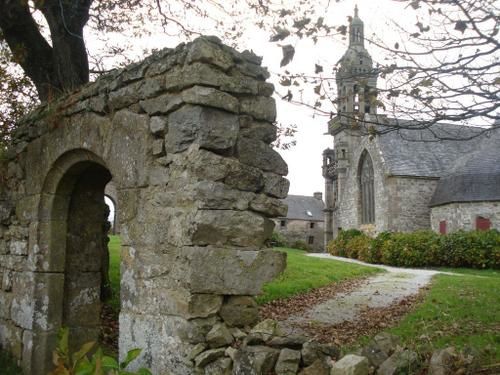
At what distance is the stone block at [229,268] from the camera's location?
3672 millimetres

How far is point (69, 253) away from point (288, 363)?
11.5 ft

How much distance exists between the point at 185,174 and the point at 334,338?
3703 millimetres

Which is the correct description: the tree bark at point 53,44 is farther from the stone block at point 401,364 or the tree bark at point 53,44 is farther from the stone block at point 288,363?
the stone block at point 401,364

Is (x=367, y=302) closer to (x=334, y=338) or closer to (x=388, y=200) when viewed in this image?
(x=334, y=338)

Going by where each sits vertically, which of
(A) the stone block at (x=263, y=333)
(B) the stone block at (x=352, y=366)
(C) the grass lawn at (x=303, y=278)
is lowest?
(C) the grass lawn at (x=303, y=278)

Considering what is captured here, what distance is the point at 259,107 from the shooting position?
164 inches

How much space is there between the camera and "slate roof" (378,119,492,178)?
2698 centimetres

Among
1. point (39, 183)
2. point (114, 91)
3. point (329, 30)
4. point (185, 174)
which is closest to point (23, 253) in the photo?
point (39, 183)

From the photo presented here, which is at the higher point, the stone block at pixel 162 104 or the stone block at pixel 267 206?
the stone block at pixel 162 104

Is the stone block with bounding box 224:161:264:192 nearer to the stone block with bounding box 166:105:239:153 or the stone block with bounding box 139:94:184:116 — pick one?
the stone block with bounding box 166:105:239:153

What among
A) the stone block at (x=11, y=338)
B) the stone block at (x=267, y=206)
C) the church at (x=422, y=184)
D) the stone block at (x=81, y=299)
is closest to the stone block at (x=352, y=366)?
the stone block at (x=267, y=206)

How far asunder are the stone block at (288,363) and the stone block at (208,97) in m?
1.92

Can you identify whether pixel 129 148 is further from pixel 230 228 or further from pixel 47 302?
pixel 47 302

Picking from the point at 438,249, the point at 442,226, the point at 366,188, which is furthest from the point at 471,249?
the point at 366,188
